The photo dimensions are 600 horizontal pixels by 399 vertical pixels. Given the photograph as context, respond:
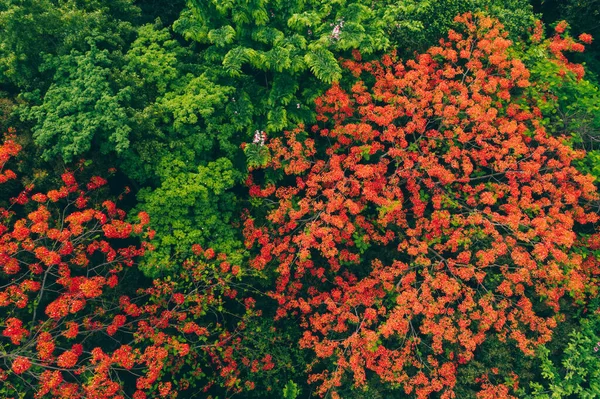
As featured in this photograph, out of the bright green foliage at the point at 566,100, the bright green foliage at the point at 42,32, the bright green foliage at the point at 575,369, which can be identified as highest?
the bright green foliage at the point at 42,32

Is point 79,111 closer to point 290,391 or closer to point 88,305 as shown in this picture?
point 88,305

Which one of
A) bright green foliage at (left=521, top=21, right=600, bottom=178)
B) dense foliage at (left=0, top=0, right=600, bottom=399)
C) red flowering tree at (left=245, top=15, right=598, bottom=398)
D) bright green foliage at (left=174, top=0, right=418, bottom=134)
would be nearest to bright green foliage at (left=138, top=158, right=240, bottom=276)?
dense foliage at (left=0, top=0, right=600, bottom=399)

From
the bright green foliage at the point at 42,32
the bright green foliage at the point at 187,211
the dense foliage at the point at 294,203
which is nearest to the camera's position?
the bright green foliage at the point at 42,32

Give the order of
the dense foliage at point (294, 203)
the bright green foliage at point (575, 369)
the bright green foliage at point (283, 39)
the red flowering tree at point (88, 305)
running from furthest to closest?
1. the bright green foliage at point (283, 39)
2. the bright green foliage at point (575, 369)
3. the dense foliage at point (294, 203)
4. the red flowering tree at point (88, 305)

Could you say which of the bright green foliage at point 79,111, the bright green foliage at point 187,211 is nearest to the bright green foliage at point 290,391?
the bright green foliage at point 187,211

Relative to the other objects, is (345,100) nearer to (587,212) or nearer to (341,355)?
(341,355)

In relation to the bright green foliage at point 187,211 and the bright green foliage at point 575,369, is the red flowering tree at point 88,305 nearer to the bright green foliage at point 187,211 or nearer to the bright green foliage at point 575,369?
the bright green foliage at point 187,211

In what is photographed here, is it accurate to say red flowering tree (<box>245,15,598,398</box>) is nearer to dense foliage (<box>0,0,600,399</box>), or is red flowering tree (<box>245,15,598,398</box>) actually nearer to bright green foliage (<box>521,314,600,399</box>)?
dense foliage (<box>0,0,600,399</box>)

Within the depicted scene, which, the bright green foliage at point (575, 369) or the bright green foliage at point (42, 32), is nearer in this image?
the bright green foliage at point (42, 32)
